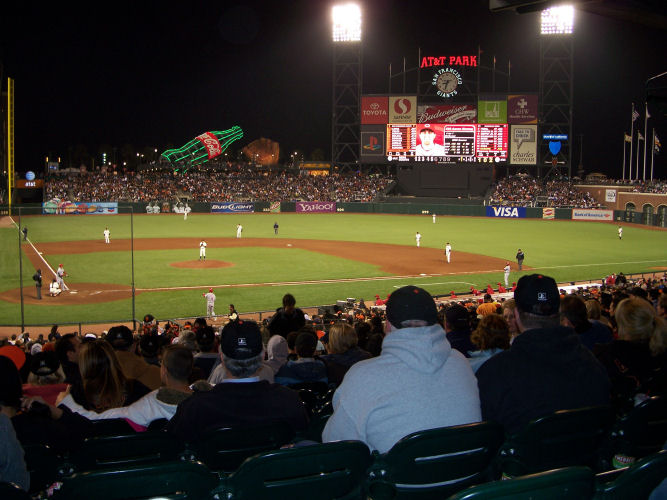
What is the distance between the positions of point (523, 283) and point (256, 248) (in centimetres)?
3946

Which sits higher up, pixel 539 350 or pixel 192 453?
pixel 539 350

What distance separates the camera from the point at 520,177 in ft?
264

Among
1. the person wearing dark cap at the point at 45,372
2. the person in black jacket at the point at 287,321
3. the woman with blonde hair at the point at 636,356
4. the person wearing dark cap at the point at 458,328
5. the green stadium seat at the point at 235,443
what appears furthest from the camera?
the person in black jacket at the point at 287,321

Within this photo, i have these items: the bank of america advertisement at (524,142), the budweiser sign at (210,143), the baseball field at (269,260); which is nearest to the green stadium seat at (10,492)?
the baseball field at (269,260)

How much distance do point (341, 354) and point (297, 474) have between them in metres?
3.95

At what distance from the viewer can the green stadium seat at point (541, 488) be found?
223cm

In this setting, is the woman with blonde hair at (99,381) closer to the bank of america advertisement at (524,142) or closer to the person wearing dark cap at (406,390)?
the person wearing dark cap at (406,390)

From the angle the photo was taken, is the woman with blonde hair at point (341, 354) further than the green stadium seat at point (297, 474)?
Yes

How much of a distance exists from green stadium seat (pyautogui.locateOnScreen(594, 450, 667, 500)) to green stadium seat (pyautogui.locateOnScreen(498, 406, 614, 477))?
73cm

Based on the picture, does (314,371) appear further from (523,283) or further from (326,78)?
(326,78)

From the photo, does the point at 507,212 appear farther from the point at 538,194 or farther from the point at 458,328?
the point at 458,328

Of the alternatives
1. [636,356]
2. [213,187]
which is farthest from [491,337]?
[213,187]

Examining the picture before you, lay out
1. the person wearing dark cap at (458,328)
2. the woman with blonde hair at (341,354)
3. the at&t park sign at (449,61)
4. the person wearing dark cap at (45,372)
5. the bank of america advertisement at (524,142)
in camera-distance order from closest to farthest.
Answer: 1. the woman with blonde hair at (341,354)
2. the person wearing dark cap at (45,372)
3. the person wearing dark cap at (458,328)
4. the bank of america advertisement at (524,142)
5. the at&t park sign at (449,61)

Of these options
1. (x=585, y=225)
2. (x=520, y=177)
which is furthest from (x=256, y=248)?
(x=520, y=177)
